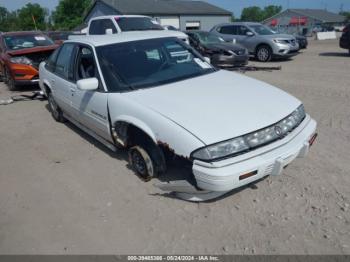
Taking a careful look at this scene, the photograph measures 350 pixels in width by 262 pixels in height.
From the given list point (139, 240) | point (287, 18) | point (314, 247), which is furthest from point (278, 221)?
point (287, 18)

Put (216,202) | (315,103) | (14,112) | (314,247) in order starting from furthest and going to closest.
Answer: (14,112)
(315,103)
(216,202)
(314,247)

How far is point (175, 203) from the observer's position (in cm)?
335

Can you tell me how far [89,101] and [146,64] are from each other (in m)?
0.89

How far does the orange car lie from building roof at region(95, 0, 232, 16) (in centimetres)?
2681

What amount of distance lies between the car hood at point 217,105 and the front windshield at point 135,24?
22.7 feet

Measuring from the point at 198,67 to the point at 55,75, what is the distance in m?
2.51

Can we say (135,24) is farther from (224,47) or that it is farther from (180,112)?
(180,112)

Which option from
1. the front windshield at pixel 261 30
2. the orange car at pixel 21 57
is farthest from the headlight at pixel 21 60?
the front windshield at pixel 261 30

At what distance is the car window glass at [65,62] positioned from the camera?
4820mm

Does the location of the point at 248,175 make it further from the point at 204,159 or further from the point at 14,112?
the point at 14,112

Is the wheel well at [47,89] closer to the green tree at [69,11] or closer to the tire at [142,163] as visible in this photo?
the tire at [142,163]

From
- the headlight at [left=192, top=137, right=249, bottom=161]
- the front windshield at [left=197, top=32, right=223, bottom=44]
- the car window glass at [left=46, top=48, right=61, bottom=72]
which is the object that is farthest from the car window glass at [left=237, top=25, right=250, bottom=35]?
the headlight at [left=192, top=137, right=249, bottom=161]

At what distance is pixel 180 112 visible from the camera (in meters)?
3.12

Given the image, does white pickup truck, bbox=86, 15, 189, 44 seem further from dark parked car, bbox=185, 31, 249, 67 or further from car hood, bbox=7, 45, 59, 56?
car hood, bbox=7, 45, 59, 56
